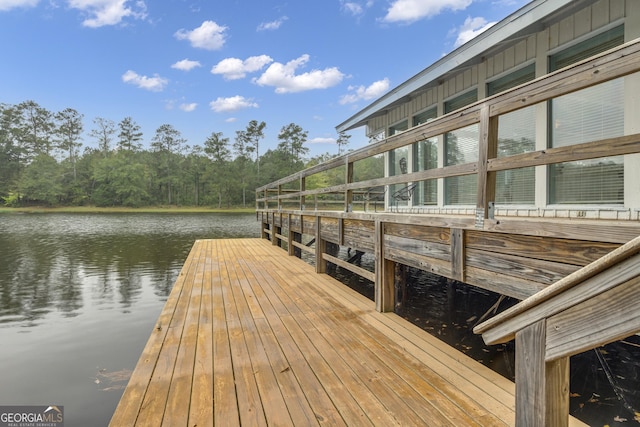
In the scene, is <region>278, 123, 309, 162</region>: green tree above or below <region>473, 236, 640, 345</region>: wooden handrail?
above

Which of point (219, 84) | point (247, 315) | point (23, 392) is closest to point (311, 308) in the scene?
point (247, 315)

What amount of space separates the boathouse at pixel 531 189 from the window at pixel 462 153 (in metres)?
0.02

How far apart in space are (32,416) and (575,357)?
413 centimetres

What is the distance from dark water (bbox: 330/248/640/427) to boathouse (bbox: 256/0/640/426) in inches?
33.1

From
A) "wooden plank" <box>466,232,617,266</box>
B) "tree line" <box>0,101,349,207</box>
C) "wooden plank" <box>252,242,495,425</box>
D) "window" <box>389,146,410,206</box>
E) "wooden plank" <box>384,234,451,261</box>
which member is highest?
"tree line" <box>0,101,349,207</box>

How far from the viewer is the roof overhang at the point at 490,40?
3.60 m

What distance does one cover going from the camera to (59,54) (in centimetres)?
4681

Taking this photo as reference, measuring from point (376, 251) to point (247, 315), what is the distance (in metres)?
1.33

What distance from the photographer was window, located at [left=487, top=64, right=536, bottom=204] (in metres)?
4.25

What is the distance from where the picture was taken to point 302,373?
195 cm

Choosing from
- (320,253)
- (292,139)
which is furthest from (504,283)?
(292,139)

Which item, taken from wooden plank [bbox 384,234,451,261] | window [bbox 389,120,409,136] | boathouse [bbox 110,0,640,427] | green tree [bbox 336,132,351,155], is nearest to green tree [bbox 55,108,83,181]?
green tree [bbox 336,132,351,155]

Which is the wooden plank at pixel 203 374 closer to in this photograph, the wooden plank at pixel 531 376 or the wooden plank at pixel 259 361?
the wooden plank at pixel 259 361

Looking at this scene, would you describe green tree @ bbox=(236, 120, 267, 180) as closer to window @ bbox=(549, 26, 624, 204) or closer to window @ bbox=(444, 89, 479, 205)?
window @ bbox=(444, 89, 479, 205)
